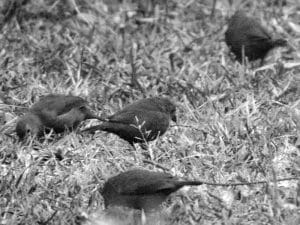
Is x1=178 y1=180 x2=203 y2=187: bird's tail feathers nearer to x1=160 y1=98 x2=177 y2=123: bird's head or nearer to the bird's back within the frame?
x1=160 y1=98 x2=177 y2=123: bird's head

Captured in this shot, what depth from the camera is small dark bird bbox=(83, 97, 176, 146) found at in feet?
23.2

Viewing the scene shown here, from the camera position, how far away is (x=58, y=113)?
25.1 feet

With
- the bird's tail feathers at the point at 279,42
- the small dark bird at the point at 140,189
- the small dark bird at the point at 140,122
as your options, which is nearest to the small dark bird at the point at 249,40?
the bird's tail feathers at the point at 279,42

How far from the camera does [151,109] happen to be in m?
7.36

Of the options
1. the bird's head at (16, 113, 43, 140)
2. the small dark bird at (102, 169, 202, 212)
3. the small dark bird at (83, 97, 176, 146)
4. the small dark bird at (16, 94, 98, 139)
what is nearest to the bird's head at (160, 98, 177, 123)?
the small dark bird at (83, 97, 176, 146)

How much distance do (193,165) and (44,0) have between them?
4.59 meters

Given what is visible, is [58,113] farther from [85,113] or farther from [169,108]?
[169,108]

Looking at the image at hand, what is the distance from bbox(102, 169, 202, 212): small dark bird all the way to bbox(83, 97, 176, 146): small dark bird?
119cm

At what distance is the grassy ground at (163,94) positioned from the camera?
5.96 meters

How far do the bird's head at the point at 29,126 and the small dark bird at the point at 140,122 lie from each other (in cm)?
53

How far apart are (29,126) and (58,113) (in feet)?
1.23

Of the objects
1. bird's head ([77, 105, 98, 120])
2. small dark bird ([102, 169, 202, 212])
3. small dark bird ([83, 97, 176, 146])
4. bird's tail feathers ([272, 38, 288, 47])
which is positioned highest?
bird's tail feathers ([272, 38, 288, 47])

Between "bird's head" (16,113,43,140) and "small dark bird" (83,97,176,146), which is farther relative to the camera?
"bird's head" (16,113,43,140)

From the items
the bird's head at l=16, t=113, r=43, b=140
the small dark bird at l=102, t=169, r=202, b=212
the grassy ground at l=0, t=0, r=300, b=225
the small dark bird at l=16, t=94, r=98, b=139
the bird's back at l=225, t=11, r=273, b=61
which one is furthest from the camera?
the bird's back at l=225, t=11, r=273, b=61
